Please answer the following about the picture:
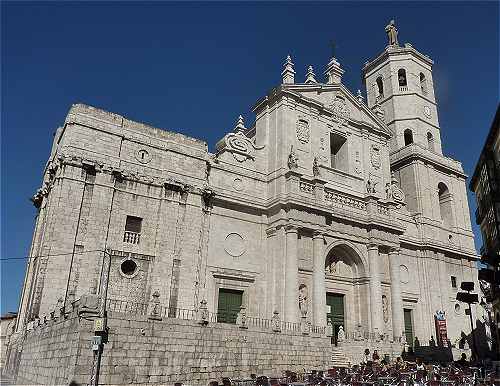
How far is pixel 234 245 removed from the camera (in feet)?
74.4

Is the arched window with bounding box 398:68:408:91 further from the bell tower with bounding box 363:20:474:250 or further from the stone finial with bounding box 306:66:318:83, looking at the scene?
the stone finial with bounding box 306:66:318:83

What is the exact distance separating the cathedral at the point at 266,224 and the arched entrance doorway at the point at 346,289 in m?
0.09

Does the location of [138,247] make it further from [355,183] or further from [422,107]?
[422,107]

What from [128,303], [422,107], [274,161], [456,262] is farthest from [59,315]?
[422,107]

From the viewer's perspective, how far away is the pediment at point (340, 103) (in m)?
27.4

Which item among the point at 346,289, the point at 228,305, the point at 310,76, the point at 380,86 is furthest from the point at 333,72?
the point at 228,305

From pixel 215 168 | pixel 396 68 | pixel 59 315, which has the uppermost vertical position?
pixel 396 68

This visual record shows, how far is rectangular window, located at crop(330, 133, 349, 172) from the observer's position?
1127 inches

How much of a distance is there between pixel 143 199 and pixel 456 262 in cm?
2389

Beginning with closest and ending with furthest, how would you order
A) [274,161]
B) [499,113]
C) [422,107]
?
[499,113]
[274,161]
[422,107]

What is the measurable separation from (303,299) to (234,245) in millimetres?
4456

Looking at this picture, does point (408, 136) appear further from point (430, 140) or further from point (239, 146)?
point (239, 146)

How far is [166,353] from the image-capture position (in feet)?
49.8

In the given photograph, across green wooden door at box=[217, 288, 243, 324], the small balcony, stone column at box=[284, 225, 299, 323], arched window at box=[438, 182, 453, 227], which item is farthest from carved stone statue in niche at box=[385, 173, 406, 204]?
the small balcony
